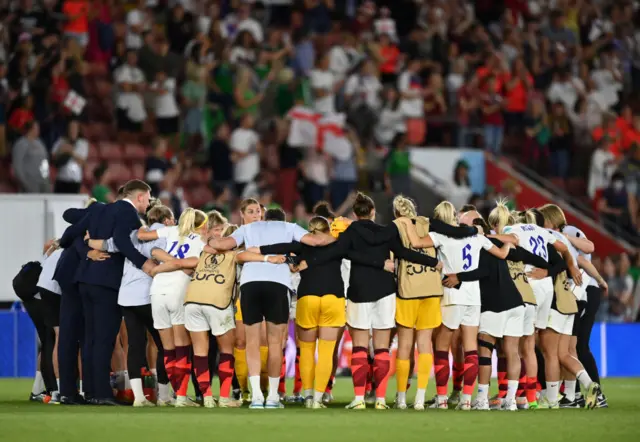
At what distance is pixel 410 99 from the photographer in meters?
26.7

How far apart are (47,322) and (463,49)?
14877 millimetres

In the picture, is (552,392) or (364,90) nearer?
(552,392)

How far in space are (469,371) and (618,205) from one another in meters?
13.1

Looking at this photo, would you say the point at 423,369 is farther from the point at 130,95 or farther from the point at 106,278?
the point at 130,95

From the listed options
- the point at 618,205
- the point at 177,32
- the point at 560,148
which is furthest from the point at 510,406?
the point at 560,148

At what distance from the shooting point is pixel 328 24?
28156 millimetres

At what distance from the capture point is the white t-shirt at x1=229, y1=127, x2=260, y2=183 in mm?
24594

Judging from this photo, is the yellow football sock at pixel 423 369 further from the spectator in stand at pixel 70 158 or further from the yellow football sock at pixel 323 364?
the spectator in stand at pixel 70 158

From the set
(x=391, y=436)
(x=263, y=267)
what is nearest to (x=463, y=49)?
(x=263, y=267)

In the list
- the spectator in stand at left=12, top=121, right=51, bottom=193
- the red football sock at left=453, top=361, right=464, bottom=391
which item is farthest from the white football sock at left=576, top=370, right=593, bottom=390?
the spectator in stand at left=12, top=121, right=51, bottom=193

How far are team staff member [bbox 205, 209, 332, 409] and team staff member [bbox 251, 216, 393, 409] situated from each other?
→ 0.14 metres

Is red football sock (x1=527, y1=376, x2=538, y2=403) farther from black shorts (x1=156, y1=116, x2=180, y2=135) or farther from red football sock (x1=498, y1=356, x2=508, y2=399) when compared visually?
black shorts (x1=156, y1=116, x2=180, y2=135)

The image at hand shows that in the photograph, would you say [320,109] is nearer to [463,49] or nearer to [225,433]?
[463,49]

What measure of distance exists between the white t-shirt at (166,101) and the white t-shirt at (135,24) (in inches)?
40.4
